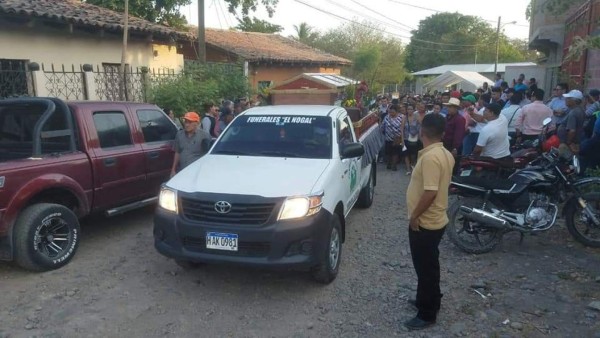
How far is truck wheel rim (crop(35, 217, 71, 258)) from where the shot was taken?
4.84 m

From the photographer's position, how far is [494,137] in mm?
6328

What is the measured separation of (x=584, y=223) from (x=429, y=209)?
3.21m

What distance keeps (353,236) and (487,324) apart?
2436mm

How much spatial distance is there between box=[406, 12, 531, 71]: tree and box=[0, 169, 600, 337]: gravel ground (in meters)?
53.7

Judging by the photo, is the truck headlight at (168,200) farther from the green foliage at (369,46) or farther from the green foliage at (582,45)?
the green foliage at (369,46)

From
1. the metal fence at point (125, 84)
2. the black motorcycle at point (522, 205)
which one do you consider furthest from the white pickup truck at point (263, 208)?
the metal fence at point (125, 84)

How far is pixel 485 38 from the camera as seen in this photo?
187ft

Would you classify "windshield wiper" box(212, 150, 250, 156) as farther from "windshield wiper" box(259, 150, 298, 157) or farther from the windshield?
"windshield wiper" box(259, 150, 298, 157)

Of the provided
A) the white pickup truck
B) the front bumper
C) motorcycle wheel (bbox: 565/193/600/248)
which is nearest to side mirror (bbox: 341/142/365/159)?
the white pickup truck

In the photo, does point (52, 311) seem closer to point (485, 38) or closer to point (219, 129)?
point (219, 129)

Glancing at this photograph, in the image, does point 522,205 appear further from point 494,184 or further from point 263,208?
point 263,208

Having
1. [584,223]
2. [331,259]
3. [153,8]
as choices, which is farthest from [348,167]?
[153,8]

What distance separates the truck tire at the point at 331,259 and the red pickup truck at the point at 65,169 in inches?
110

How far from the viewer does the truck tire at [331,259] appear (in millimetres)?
4375
